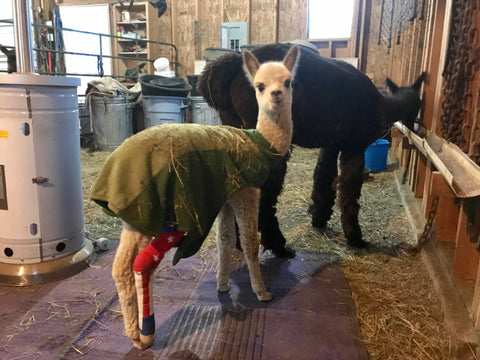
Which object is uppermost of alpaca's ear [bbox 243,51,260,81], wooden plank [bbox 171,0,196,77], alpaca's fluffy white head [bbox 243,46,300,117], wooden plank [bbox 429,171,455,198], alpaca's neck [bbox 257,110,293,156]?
wooden plank [bbox 171,0,196,77]

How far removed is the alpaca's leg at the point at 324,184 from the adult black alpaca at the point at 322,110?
0.22 metres

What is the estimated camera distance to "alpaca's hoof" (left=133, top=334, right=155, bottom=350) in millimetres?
1991

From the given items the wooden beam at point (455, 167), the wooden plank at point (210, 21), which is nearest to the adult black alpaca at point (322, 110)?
the wooden beam at point (455, 167)

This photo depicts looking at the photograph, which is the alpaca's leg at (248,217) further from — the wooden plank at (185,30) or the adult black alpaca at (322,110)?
the wooden plank at (185,30)

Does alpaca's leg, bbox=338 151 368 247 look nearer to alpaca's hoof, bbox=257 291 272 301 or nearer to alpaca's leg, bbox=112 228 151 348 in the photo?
alpaca's hoof, bbox=257 291 272 301

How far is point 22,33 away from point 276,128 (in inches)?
75.2

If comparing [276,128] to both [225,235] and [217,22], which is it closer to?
[225,235]

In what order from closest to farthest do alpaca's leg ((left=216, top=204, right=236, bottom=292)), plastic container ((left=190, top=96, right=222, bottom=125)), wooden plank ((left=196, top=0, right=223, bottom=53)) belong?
alpaca's leg ((left=216, top=204, right=236, bottom=292)) → plastic container ((left=190, top=96, right=222, bottom=125)) → wooden plank ((left=196, top=0, right=223, bottom=53))

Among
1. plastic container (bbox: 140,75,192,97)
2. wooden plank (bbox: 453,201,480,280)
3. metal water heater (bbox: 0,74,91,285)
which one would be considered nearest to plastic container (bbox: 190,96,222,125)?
plastic container (bbox: 140,75,192,97)

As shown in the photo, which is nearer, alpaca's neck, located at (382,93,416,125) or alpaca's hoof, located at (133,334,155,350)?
alpaca's hoof, located at (133,334,155,350)

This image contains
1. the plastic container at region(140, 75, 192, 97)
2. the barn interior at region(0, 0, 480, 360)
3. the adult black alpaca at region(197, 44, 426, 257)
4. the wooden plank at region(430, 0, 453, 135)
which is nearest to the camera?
the barn interior at region(0, 0, 480, 360)

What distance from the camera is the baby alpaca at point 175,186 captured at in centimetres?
176

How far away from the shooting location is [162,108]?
849 cm

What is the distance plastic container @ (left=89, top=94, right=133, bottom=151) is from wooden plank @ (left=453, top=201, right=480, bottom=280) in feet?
24.2
